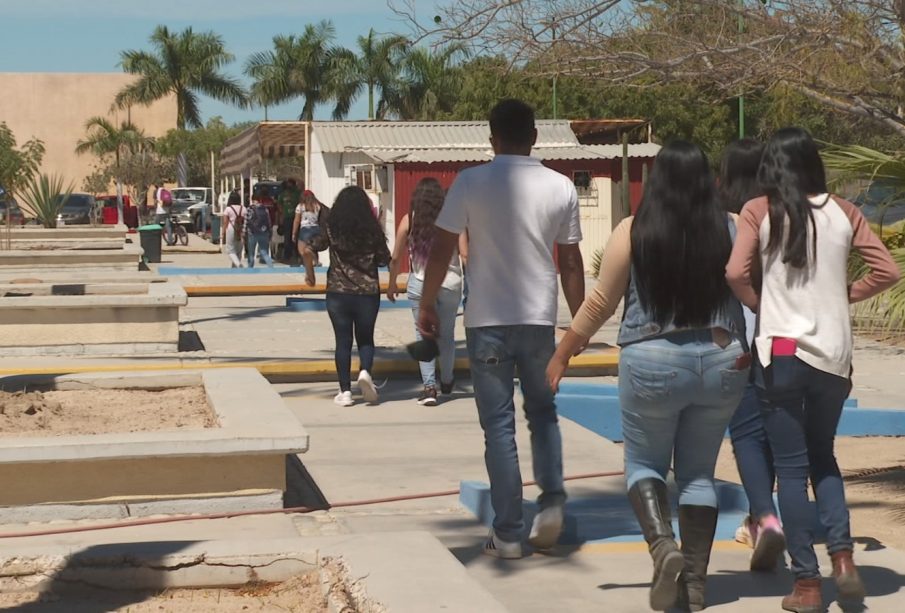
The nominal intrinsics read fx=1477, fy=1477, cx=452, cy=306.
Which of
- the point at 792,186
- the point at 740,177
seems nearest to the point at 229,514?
the point at 740,177

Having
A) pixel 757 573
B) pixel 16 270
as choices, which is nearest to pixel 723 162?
pixel 757 573

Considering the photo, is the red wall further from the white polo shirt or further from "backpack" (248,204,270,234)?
the white polo shirt

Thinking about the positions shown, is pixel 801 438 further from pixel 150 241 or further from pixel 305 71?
pixel 305 71

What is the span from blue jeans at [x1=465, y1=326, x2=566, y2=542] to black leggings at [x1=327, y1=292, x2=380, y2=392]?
4634 mm

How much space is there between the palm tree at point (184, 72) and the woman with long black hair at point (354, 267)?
6066 centimetres

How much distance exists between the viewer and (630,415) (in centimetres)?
520

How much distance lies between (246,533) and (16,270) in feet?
49.3

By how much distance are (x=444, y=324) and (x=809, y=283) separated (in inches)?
229

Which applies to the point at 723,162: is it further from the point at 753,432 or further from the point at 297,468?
the point at 297,468

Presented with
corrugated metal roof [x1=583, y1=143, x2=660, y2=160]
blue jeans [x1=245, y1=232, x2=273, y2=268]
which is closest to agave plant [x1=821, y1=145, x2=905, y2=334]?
corrugated metal roof [x1=583, y1=143, x2=660, y2=160]

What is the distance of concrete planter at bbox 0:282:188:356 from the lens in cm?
1398

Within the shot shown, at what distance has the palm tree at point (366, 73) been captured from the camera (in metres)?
62.6

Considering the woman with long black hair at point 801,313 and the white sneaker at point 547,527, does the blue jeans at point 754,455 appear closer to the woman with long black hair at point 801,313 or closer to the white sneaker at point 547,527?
the woman with long black hair at point 801,313

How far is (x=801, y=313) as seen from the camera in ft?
17.0
